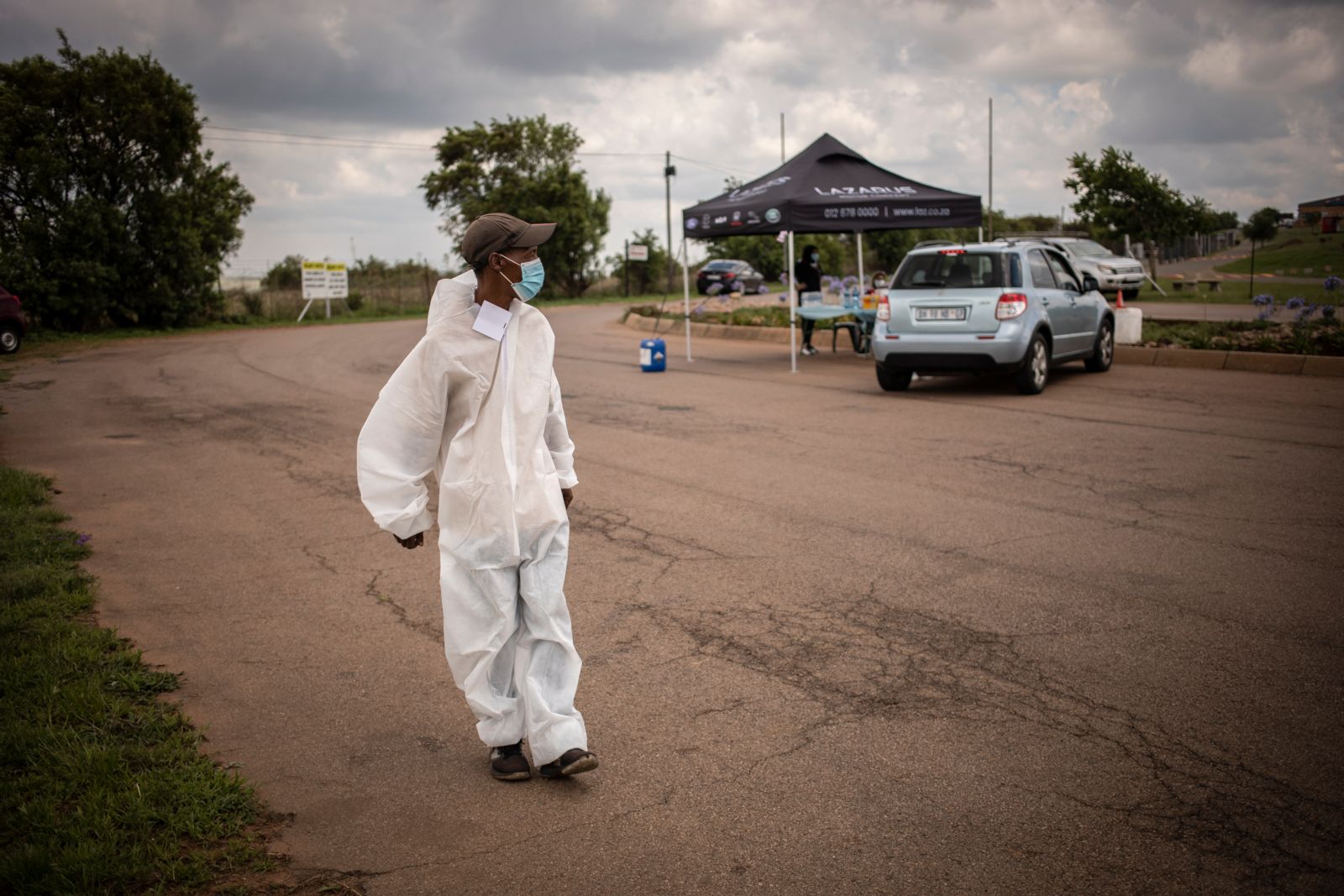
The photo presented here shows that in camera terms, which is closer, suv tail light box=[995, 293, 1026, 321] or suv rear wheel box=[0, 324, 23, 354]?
suv tail light box=[995, 293, 1026, 321]

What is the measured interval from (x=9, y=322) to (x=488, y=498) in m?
23.4

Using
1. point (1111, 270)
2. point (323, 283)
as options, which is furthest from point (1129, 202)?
point (323, 283)

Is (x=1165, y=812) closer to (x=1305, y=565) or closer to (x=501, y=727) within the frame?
(x=501, y=727)

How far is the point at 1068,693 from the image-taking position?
4348 mm

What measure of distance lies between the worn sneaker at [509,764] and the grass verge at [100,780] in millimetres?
779

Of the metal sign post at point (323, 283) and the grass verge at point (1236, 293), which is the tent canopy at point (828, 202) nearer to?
the grass verge at point (1236, 293)

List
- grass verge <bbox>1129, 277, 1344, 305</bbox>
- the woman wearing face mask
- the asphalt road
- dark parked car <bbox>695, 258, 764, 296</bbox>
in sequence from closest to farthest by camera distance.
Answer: the asphalt road, the woman wearing face mask, grass verge <bbox>1129, 277, 1344, 305</bbox>, dark parked car <bbox>695, 258, 764, 296</bbox>

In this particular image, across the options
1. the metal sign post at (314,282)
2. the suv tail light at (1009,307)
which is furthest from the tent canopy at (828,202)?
the metal sign post at (314,282)

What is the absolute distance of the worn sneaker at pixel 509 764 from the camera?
12.3 ft

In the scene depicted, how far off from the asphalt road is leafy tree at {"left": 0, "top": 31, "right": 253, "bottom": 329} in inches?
832

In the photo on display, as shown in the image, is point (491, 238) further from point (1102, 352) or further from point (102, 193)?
point (102, 193)

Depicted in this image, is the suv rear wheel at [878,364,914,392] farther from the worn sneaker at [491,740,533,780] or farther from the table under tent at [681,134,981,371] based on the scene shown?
the worn sneaker at [491,740,533,780]

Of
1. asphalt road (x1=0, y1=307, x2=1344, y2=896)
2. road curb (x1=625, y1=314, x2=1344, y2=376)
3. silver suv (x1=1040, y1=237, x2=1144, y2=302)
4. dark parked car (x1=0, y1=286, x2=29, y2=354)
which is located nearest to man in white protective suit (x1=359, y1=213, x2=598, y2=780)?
asphalt road (x1=0, y1=307, x2=1344, y2=896)

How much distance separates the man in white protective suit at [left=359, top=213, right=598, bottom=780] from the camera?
356 cm
